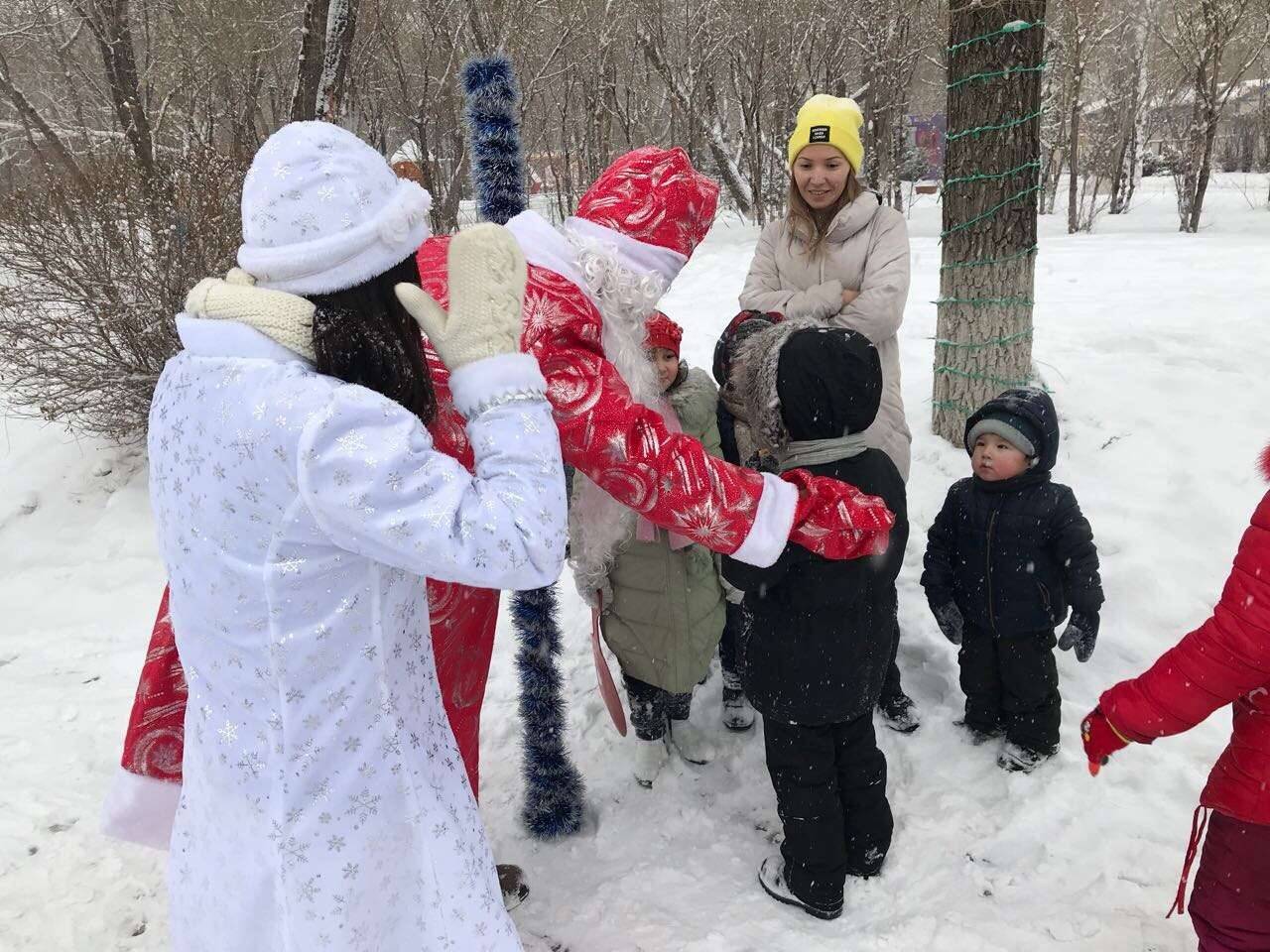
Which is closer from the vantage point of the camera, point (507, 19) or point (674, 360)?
point (674, 360)

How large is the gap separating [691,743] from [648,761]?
188mm

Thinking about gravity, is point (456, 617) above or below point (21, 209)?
below

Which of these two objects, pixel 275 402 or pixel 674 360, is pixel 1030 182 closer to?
pixel 674 360

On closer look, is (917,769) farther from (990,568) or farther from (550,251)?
(550,251)

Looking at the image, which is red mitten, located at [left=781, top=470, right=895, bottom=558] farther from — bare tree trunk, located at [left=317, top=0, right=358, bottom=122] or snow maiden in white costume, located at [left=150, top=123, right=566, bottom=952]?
bare tree trunk, located at [left=317, top=0, right=358, bottom=122]

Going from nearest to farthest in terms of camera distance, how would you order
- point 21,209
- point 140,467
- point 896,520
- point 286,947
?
point 286,947, point 896,520, point 21,209, point 140,467

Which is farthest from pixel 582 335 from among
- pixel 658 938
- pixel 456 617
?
pixel 658 938

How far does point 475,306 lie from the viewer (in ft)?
4.11

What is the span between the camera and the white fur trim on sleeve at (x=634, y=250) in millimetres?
1746

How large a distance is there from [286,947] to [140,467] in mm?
5856

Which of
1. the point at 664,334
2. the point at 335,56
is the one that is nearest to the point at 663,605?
the point at 664,334

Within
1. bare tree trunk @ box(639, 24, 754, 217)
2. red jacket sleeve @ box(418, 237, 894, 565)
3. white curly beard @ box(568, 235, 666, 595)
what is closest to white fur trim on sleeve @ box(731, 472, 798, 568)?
red jacket sleeve @ box(418, 237, 894, 565)

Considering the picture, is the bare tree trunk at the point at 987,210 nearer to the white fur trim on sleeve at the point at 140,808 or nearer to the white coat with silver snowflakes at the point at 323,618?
the white coat with silver snowflakes at the point at 323,618

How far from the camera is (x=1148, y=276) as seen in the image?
269 inches
